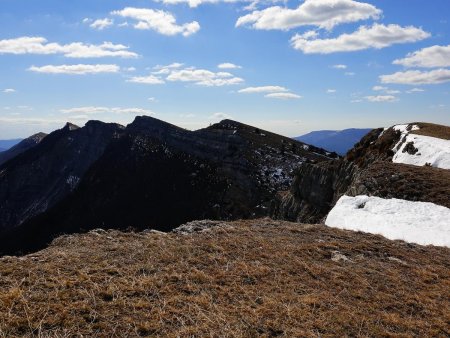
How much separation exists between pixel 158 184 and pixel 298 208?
6893cm

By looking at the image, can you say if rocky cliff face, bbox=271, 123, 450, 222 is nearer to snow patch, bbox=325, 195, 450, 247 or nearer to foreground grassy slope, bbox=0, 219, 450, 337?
snow patch, bbox=325, 195, 450, 247

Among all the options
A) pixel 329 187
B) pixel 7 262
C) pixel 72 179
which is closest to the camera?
pixel 7 262

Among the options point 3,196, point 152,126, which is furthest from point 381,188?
point 3,196

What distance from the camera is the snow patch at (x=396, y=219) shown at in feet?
57.0

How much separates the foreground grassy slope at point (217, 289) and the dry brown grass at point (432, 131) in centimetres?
3257

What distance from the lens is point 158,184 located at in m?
110

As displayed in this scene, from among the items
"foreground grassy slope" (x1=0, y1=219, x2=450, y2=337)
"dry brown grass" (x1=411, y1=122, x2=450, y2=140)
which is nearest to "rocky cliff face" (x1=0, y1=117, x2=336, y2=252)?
"dry brown grass" (x1=411, y1=122, x2=450, y2=140)

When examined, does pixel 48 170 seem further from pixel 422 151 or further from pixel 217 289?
pixel 217 289

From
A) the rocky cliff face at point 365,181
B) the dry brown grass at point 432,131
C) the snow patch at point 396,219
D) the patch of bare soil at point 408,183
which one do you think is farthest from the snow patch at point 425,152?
the snow patch at point 396,219

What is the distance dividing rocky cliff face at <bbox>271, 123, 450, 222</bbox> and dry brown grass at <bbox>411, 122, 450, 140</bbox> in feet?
0.26

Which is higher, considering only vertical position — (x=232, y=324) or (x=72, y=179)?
(x=232, y=324)

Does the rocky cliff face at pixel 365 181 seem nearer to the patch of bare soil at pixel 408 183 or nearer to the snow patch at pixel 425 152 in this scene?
the patch of bare soil at pixel 408 183

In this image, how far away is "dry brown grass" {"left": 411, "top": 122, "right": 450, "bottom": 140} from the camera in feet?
136

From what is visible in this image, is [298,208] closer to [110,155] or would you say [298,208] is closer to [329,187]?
[329,187]
